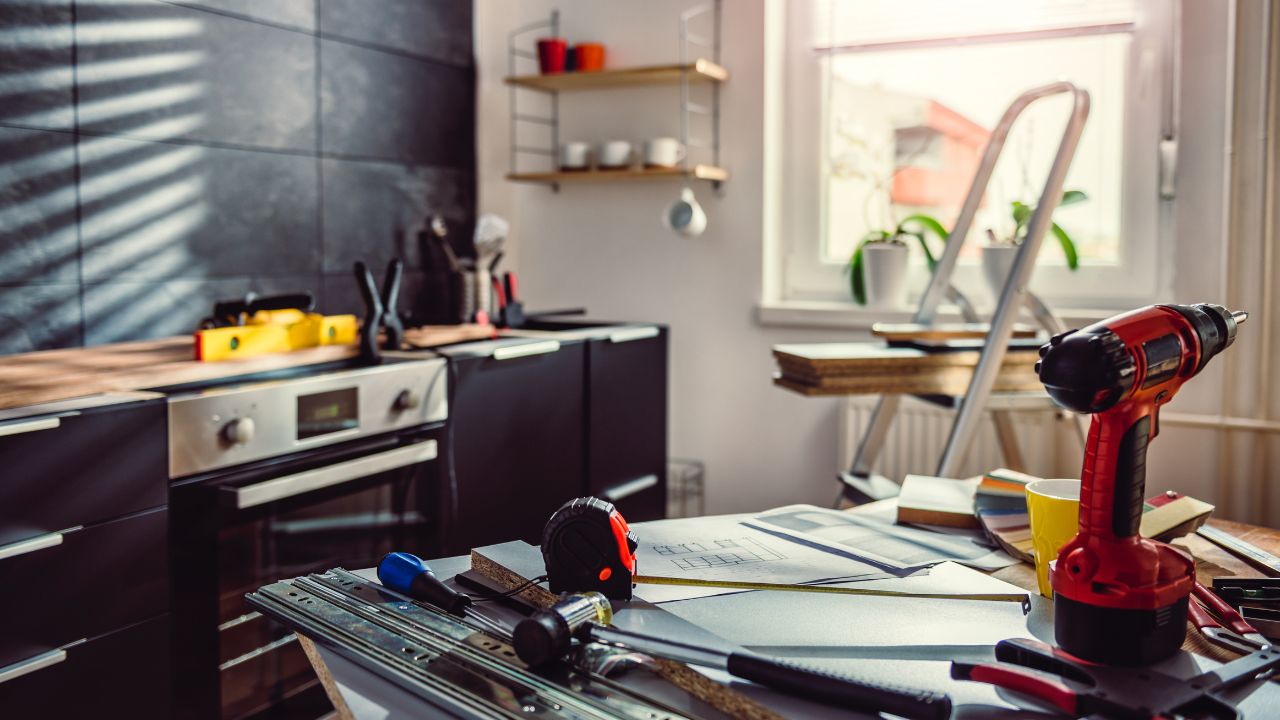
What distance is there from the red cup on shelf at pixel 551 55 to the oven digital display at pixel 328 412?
1.61m

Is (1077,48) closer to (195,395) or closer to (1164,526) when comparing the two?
(1164,526)

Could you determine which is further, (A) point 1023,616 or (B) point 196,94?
(B) point 196,94

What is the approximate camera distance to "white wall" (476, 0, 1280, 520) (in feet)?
10.9

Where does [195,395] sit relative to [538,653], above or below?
above

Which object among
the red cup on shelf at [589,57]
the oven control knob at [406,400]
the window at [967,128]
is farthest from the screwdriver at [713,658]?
the red cup on shelf at [589,57]

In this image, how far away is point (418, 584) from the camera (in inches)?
40.9

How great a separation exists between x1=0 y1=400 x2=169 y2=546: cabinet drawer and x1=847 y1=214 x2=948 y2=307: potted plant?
2.06m

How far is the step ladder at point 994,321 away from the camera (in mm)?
2158

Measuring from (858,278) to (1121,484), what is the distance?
234 cm

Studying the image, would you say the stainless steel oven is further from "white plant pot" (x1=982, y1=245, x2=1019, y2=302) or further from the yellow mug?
"white plant pot" (x1=982, y1=245, x2=1019, y2=302)

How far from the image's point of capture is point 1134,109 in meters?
2.91

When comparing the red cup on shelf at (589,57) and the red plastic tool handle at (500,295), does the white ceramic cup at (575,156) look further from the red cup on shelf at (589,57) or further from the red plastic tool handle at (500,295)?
the red plastic tool handle at (500,295)

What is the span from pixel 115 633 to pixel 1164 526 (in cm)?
158

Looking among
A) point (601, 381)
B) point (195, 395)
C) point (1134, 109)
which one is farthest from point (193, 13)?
point (1134, 109)
